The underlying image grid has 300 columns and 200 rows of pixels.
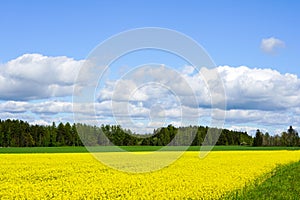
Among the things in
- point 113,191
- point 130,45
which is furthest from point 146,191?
point 130,45

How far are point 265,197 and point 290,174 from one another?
9.33m

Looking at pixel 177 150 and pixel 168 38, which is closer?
pixel 168 38

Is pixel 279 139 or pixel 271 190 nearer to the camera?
pixel 271 190

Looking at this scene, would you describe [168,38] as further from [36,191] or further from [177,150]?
[177,150]

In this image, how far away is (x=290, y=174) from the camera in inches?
965

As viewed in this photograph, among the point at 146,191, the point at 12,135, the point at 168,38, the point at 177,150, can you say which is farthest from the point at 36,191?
the point at 12,135

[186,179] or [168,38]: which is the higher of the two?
[168,38]

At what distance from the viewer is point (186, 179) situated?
18.2 meters

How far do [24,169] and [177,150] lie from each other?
2699 cm

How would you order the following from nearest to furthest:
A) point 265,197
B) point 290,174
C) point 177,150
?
point 265,197, point 290,174, point 177,150

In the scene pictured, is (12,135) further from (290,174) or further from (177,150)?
(290,174)

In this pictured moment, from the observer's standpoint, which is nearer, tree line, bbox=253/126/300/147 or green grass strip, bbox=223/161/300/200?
green grass strip, bbox=223/161/300/200

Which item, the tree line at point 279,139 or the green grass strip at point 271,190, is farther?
the tree line at point 279,139

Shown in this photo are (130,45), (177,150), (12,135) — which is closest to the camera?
(130,45)
